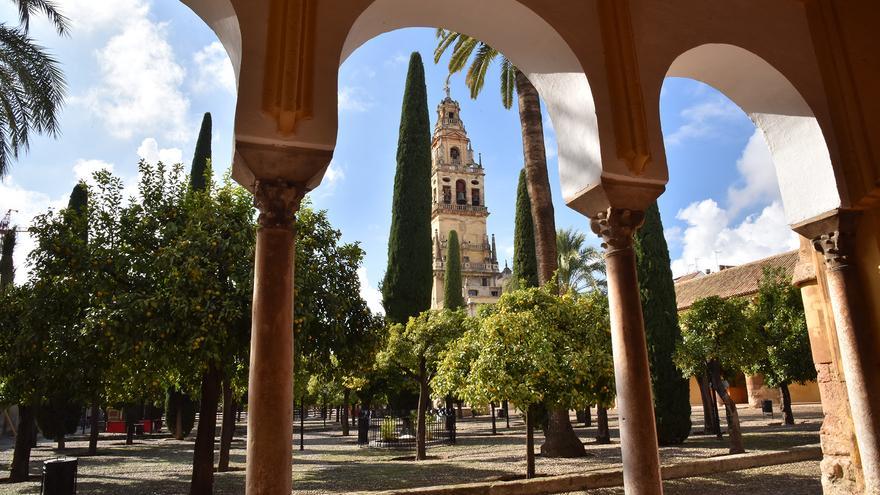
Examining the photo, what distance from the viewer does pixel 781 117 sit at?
627 cm

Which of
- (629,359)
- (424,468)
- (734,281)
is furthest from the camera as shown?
(734,281)

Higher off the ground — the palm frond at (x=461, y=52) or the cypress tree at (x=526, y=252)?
the palm frond at (x=461, y=52)

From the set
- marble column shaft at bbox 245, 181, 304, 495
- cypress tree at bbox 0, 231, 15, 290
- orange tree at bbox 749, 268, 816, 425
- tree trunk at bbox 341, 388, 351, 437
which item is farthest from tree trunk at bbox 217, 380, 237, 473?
cypress tree at bbox 0, 231, 15, 290

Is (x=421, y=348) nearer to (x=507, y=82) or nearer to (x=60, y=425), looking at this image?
(x=507, y=82)

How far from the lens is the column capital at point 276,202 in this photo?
399 centimetres

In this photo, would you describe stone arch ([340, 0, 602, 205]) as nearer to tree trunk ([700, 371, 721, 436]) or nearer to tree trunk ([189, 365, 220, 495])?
tree trunk ([189, 365, 220, 495])

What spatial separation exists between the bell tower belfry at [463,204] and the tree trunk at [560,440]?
46.5m

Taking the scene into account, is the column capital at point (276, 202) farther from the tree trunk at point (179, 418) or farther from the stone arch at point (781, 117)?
the tree trunk at point (179, 418)

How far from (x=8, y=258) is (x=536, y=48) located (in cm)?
3974

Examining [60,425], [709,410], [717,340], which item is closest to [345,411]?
[60,425]

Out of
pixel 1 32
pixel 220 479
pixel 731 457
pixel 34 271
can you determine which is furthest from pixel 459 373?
pixel 1 32

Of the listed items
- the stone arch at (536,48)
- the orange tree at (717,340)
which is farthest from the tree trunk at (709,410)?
the stone arch at (536,48)

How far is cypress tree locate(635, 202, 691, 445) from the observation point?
1570 centimetres

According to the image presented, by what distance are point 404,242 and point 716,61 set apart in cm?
1852
